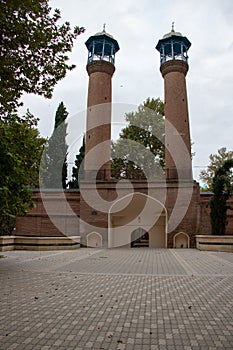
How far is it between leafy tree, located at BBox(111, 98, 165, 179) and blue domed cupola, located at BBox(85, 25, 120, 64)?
7.53 metres

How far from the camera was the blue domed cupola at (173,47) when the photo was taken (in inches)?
904

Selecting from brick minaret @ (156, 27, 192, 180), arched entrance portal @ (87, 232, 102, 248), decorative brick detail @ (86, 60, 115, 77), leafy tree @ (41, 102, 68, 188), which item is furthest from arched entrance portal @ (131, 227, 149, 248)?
decorative brick detail @ (86, 60, 115, 77)

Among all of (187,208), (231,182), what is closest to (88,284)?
(231,182)

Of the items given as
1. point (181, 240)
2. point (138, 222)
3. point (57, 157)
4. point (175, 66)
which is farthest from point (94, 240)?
point (175, 66)

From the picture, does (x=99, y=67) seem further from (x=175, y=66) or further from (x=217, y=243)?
(x=217, y=243)

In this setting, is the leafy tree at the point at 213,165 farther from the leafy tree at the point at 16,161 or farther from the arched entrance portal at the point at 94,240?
the leafy tree at the point at 16,161

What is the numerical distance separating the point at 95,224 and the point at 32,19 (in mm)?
13386

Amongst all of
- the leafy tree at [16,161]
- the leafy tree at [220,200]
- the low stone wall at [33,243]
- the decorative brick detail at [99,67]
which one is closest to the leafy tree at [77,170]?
the decorative brick detail at [99,67]

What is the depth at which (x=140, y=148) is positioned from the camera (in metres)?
28.1

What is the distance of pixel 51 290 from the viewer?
5320 millimetres

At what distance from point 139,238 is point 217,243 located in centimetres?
1063

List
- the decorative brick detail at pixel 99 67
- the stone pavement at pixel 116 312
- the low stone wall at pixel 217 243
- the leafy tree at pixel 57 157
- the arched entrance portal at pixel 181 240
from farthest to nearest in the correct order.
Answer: the leafy tree at pixel 57 157
the decorative brick detail at pixel 99 67
the arched entrance portal at pixel 181 240
the low stone wall at pixel 217 243
the stone pavement at pixel 116 312

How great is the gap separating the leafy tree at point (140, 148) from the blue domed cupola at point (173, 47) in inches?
276

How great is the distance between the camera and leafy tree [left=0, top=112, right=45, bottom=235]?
7.45m
